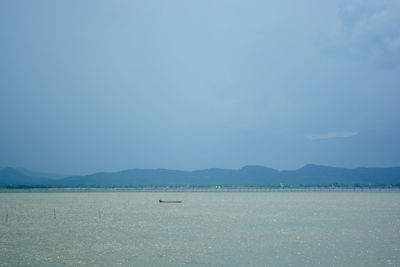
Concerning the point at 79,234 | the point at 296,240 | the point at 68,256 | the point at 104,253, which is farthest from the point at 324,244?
the point at 79,234

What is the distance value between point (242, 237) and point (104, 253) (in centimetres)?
1876

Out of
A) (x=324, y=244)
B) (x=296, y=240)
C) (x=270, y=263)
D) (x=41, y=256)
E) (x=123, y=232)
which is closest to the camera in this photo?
(x=270, y=263)

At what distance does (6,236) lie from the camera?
177 feet

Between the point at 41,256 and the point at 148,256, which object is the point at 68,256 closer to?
the point at 41,256

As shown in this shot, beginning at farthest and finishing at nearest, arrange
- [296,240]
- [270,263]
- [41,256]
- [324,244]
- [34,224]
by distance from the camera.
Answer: [34,224] → [296,240] → [324,244] → [41,256] → [270,263]

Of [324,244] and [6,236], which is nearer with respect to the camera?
[324,244]

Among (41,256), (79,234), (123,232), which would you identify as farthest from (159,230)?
(41,256)

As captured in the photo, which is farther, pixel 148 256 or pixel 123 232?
pixel 123 232

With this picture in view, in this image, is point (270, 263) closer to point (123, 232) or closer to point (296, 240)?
point (296, 240)

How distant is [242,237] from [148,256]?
16.8 metres

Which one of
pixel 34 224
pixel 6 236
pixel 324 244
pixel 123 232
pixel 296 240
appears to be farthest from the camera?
pixel 34 224

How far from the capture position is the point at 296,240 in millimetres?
50531

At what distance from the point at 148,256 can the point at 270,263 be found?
11468 mm

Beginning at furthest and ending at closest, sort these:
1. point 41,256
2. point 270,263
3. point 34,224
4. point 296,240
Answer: point 34,224 < point 296,240 < point 41,256 < point 270,263
